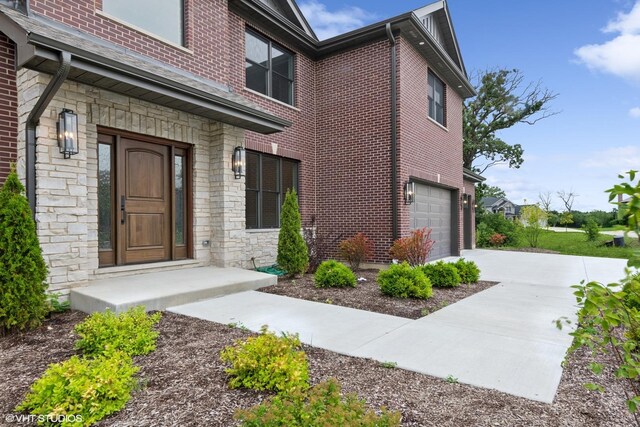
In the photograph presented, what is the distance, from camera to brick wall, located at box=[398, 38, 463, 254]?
30.2 feet

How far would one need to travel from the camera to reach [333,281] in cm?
642

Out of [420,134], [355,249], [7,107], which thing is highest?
[420,134]

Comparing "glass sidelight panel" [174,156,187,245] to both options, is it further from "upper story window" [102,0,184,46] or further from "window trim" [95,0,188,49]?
"upper story window" [102,0,184,46]

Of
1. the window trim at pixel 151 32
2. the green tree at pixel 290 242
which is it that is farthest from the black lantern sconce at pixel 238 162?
the window trim at pixel 151 32

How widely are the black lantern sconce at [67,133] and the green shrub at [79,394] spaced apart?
3372mm

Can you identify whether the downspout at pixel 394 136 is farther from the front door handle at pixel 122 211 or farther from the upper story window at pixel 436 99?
the front door handle at pixel 122 211

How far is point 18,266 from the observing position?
3893 millimetres

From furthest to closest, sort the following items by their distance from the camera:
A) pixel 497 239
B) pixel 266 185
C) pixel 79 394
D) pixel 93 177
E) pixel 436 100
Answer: pixel 497 239 < pixel 436 100 < pixel 266 185 < pixel 93 177 < pixel 79 394

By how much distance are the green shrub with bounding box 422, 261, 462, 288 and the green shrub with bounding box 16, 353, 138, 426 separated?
5.49m

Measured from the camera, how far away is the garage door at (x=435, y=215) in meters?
10.5

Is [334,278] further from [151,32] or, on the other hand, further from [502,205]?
[502,205]

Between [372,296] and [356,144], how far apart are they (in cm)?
497

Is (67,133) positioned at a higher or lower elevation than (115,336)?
higher

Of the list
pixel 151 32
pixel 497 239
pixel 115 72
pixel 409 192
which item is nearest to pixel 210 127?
pixel 151 32
